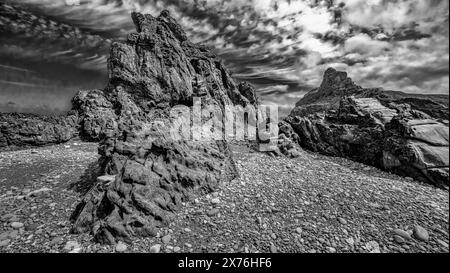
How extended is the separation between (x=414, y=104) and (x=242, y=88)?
1842 inches

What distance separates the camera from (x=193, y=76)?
1496 inches

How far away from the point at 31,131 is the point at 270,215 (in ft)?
88.1

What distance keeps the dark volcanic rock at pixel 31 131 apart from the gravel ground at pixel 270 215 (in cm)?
1043

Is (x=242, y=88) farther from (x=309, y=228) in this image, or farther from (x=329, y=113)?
(x=309, y=228)

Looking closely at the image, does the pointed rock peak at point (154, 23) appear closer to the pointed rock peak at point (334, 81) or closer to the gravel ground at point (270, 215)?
the gravel ground at point (270, 215)

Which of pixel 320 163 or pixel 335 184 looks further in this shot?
pixel 320 163

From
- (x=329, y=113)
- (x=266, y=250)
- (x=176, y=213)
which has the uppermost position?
(x=329, y=113)

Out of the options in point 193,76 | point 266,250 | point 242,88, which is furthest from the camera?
point 242,88

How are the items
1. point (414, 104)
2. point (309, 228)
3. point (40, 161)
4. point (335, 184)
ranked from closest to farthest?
1. point (309, 228)
2. point (335, 184)
3. point (40, 161)
4. point (414, 104)

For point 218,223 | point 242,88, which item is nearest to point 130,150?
point 218,223

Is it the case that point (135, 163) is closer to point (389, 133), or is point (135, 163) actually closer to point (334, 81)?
point (389, 133)

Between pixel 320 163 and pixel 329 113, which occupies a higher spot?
pixel 329 113

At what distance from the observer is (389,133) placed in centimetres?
1597

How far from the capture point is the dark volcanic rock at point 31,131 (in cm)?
2131
